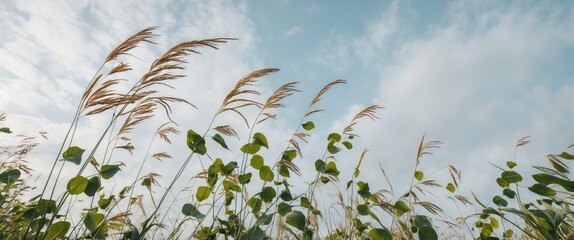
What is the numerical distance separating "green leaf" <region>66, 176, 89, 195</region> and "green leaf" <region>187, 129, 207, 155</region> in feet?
2.08

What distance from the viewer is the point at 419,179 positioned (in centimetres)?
321

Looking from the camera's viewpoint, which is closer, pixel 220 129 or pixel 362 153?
pixel 220 129

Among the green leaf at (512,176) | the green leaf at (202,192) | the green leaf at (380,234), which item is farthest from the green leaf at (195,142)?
the green leaf at (512,176)

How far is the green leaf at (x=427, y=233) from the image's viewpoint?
2061 mm

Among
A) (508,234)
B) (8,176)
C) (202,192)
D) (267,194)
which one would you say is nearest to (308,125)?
(267,194)

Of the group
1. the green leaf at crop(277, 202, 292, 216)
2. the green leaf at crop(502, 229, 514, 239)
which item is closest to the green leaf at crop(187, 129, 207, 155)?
the green leaf at crop(277, 202, 292, 216)

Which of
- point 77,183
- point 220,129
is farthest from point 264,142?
point 77,183

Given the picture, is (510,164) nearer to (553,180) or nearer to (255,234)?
(553,180)

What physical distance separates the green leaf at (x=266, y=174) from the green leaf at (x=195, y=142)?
1.25 ft

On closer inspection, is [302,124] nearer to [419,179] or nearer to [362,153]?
[362,153]

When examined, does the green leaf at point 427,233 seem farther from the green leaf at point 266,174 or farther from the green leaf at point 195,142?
the green leaf at point 195,142

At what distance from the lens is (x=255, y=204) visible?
2.37 metres

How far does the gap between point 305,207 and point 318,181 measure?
0.91ft

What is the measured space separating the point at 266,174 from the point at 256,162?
3.9 inches
